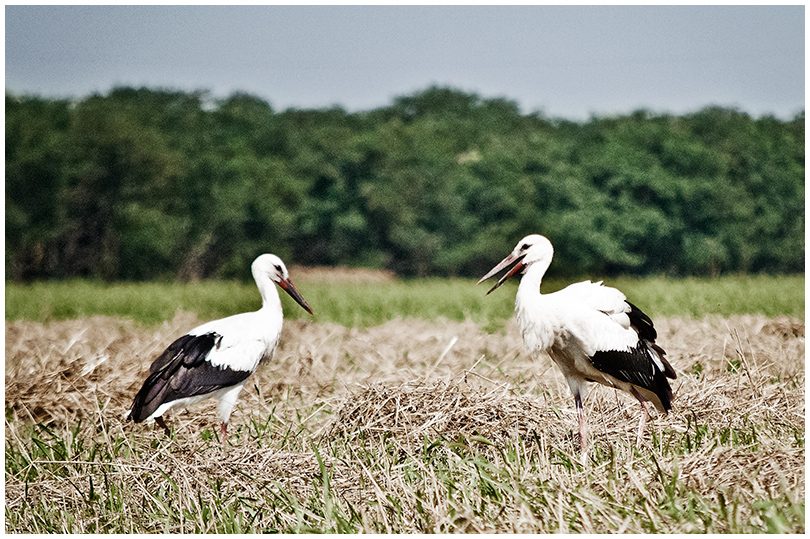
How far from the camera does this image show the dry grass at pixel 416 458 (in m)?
2.91

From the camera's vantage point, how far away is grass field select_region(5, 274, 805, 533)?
2926 millimetres

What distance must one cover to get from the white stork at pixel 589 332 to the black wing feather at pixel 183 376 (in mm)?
1650

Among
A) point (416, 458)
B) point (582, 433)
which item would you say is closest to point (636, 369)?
point (582, 433)

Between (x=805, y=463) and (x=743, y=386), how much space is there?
1272mm

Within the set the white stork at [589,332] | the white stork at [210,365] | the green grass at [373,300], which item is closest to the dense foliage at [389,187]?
the green grass at [373,300]

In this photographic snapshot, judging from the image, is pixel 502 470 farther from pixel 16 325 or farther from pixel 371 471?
pixel 16 325

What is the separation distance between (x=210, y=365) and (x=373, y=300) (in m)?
7.90

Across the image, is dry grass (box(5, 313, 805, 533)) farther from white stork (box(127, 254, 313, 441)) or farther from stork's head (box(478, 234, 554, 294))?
stork's head (box(478, 234, 554, 294))

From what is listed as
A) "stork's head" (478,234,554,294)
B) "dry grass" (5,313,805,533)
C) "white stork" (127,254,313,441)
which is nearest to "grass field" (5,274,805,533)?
"dry grass" (5,313,805,533)

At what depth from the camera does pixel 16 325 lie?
8562 millimetres

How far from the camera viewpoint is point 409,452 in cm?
352

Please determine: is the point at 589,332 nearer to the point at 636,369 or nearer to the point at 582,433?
the point at 636,369

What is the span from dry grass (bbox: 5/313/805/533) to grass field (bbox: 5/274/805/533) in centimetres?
1

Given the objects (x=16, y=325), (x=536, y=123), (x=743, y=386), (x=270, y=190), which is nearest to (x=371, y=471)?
(x=743, y=386)
